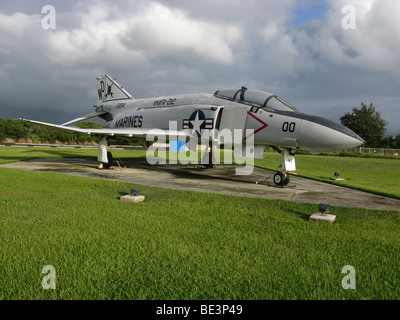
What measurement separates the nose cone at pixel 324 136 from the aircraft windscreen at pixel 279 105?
1.06 metres

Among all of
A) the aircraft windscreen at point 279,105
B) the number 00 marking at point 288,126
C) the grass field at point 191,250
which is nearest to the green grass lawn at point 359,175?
the number 00 marking at point 288,126

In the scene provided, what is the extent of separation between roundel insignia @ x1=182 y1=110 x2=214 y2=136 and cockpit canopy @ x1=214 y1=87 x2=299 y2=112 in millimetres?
1070

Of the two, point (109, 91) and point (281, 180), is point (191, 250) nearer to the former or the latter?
point (281, 180)

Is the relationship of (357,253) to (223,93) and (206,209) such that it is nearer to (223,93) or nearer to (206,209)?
(206,209)

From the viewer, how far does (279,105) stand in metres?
10.8

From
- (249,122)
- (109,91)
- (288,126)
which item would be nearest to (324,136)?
(288,126)

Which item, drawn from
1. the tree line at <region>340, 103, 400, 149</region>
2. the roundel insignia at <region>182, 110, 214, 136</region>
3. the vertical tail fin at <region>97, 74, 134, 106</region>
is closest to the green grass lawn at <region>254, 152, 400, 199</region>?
the roundel insignia at <region>182, 110, 214, 136</region>

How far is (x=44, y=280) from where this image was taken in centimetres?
321

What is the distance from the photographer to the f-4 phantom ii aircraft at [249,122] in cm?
950

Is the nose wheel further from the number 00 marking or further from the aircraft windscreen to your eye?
the aircraft windscreen

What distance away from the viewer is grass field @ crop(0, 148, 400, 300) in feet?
10.3

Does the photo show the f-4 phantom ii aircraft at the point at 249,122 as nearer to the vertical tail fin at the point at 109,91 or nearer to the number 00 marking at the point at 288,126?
the number 00 marking at the point at 288,126

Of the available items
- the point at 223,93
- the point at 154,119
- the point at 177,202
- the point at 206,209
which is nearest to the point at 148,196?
the point at 177,202

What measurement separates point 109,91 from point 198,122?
468 inches
